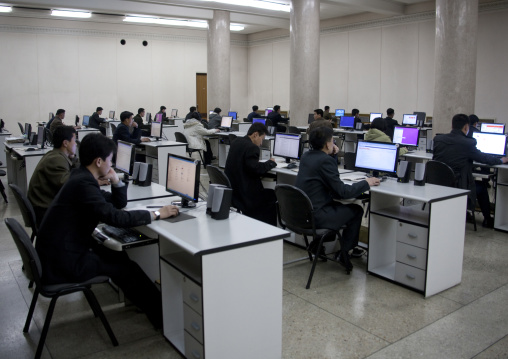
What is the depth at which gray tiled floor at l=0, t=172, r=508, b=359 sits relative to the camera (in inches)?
113

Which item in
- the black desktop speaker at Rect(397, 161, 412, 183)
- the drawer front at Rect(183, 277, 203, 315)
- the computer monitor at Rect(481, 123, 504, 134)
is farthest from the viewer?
the computer monitor at Rect(481, 123, 504, 134)

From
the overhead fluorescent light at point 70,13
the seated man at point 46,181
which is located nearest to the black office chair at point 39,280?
the seated man at point 46,181

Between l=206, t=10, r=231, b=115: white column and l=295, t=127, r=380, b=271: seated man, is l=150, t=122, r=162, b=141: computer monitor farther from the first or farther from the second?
l=206, t=10, r=231, b=115: white column

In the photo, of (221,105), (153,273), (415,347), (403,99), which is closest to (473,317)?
(415,347)

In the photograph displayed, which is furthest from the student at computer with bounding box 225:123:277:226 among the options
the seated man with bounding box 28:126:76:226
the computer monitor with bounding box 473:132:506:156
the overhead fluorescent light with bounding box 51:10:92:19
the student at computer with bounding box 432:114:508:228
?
the overhead fluorescent light with bounding box 51:10:92:19

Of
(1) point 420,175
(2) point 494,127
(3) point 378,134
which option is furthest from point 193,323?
(2) point 494,127

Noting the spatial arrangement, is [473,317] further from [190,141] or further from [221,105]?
[221,105]

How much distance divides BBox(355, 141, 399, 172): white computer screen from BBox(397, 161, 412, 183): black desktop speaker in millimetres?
259

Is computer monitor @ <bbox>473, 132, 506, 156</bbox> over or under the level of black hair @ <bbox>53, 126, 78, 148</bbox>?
under

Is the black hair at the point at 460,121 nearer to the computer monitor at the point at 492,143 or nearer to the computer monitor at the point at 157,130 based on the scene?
the computer monitor at the point at 492,143

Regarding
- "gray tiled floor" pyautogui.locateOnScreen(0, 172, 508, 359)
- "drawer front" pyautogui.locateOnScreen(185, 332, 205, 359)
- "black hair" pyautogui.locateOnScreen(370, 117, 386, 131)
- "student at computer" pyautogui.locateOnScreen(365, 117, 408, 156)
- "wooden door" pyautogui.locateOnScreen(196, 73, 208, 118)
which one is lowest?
"gray tiled floor" pyautogui.locateOnScreen(0, 172, 508, 359)

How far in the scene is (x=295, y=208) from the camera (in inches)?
148

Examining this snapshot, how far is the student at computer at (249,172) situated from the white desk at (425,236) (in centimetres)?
111

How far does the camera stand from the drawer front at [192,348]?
99.4 inches
